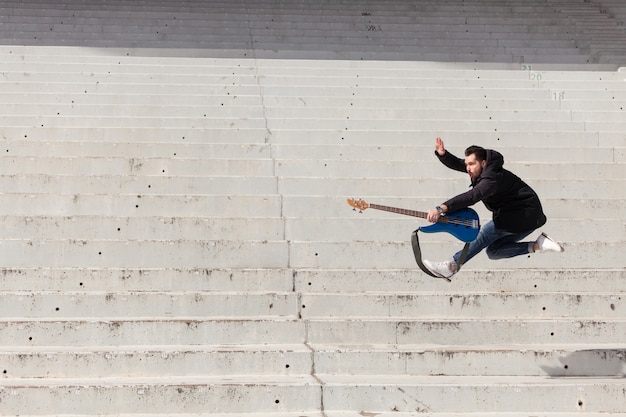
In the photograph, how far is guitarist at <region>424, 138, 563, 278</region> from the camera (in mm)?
6207

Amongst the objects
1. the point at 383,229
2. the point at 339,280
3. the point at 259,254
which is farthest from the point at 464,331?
the point at 259,254

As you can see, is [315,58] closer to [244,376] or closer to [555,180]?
[555,180]

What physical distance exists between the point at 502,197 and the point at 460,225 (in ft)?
1.10

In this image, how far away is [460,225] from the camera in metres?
6.53

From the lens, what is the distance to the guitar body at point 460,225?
6.50 meters

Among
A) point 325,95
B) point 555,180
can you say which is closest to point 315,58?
point 325,95

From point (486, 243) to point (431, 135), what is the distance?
10.7 ft

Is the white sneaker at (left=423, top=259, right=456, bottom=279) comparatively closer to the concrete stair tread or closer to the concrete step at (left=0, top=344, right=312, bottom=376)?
the concrete stair tread

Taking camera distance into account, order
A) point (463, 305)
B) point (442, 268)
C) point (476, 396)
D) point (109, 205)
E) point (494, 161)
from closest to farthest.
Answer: point (476, 396)
point (494, 161)
point (442, 268)
point (463, 305)
point (109, 205)

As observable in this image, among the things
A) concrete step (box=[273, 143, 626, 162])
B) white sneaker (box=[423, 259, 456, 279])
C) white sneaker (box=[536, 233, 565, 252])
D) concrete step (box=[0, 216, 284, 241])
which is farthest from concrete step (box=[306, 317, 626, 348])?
concrete step (box=[273, 143, 626, 162])

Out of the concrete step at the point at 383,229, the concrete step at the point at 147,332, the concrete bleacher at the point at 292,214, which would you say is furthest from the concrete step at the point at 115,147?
the concrete step at the point at 147,332

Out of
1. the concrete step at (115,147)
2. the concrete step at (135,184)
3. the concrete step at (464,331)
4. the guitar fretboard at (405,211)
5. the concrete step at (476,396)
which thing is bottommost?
the concrete step at (476,396)

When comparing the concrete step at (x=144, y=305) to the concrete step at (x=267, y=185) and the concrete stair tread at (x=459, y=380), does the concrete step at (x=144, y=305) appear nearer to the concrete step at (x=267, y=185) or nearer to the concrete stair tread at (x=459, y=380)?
the concrete stair tread at (x=459, y=380)

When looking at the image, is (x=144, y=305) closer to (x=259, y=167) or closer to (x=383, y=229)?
(x=383, y=229)
